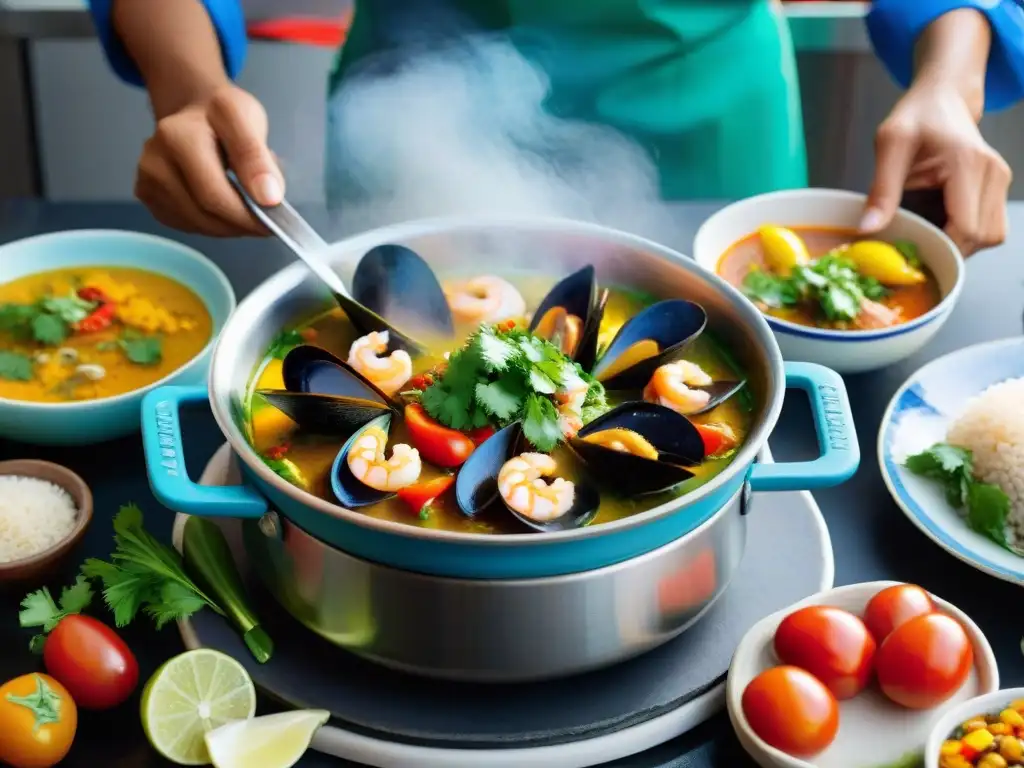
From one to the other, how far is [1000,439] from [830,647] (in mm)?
574

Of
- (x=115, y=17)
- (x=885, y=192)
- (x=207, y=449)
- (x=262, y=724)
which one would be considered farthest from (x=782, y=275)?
(x=115, y=17)

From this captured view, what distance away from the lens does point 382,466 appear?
1529mm

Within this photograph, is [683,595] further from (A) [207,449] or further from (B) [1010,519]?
(A) [207,449]

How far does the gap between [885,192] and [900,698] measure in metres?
1.29

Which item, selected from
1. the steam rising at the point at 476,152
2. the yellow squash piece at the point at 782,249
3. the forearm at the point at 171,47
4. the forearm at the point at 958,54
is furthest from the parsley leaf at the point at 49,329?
the forearm at the point at 958,54

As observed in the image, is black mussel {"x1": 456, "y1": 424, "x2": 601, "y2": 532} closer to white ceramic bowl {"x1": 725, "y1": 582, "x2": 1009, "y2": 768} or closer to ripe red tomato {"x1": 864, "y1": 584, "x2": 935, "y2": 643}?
white ceramic bowl {"x1": 725, "y1": 582, "x2": 1009, "y2": 768}

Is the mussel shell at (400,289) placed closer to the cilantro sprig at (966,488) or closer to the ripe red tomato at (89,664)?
the ripe red tomato at (89,664)

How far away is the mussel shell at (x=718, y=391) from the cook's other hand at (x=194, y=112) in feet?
2.88

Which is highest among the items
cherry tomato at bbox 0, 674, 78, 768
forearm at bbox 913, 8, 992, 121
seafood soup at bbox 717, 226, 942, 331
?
forearm at bbox 913, 8, 992, 121

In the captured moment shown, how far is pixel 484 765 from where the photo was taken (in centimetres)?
143

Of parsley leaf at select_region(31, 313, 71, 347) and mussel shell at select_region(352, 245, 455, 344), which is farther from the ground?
mussel shell at select_region(352, 245, 455, 344)

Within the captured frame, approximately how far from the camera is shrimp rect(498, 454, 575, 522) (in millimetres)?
1473

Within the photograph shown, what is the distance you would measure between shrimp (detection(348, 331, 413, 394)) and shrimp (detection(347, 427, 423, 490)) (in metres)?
0.21

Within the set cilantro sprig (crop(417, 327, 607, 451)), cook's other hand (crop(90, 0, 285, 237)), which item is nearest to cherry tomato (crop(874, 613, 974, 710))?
cilantro sprig (crop(417, 327, 607, 451))
